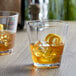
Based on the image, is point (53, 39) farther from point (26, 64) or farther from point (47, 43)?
point (26, 64)

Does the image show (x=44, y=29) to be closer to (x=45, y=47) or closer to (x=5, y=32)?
(x=45, y=47)

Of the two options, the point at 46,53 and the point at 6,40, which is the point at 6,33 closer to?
the point at 6,40

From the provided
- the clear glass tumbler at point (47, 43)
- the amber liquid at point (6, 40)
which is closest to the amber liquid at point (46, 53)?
the clear glass tumbler at point (47, 43)

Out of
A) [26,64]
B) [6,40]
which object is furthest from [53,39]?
[6,40]

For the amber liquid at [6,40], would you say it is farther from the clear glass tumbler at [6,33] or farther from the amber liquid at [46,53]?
the amber liquid at [46,53]

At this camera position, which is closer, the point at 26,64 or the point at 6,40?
the point at 26,64

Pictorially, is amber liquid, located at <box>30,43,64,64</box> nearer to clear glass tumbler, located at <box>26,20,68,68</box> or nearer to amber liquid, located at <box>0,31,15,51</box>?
clear glass tumbler, located at <box>26,20,68,68</box>

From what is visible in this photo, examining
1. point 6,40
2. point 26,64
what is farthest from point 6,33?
point 26,64
